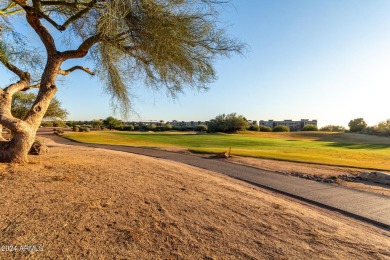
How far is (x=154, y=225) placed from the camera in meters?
4.00

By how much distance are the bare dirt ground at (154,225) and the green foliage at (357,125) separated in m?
74.5

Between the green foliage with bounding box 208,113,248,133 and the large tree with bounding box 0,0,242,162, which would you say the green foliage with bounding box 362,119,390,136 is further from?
the large tree with bounding box 0,0,242,162

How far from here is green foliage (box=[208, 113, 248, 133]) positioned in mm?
61628

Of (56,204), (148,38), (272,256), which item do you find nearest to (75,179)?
(56,204)

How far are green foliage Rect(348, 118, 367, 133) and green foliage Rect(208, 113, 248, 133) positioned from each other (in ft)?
104

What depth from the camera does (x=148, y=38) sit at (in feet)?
21.3

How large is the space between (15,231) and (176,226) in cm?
221

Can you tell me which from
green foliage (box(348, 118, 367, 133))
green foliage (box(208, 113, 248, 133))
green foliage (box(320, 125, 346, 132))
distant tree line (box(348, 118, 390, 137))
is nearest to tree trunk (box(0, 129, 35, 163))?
green foliage (box(208, 113, 248, 133))

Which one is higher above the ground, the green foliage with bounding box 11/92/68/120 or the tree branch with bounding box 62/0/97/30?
the tree branch with bounding box 62/0/97/30

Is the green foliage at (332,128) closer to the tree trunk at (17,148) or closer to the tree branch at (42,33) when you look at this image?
the tree branch at (42,33)

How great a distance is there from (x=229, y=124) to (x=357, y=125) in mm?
36847

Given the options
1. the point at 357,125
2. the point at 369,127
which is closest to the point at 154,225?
the point at 369,127

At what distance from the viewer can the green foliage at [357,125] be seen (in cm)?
6825

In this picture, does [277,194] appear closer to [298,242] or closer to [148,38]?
[298,242]
